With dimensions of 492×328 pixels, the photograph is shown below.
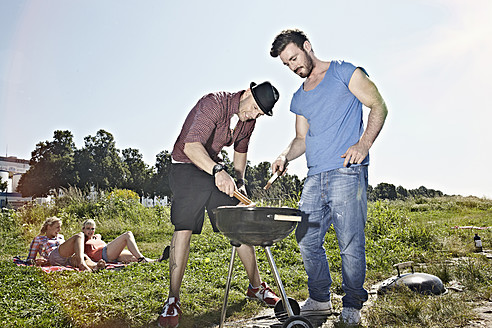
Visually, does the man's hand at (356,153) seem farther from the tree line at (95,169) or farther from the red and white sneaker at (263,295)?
the tree line at (95,169)

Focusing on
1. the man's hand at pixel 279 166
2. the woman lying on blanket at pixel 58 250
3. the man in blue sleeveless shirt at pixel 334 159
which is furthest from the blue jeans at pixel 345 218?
the woman lying on blanket at pixel 58 250

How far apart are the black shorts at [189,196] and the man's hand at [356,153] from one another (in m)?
1.00

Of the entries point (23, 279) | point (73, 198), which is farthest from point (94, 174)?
point (23, 279)

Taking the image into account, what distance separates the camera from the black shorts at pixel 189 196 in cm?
273

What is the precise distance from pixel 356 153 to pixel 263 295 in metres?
1.37

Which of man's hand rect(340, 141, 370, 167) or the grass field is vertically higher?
man's hand rect(340, 141, 370, 167)

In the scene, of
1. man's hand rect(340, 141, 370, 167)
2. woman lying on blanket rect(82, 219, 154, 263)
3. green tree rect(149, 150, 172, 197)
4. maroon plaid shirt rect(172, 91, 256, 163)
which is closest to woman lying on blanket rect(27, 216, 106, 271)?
woman lying on blanket rect(82, 219, 154, 263)

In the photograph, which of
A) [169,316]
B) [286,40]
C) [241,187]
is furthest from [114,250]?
[286,40]

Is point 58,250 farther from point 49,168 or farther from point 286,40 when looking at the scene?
point 49,168

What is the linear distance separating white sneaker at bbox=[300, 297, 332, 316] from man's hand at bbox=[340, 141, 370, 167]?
1.09 m

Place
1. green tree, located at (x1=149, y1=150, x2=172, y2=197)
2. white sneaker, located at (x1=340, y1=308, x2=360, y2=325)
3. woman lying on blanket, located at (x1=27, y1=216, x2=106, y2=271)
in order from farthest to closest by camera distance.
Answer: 1. green tree, located at (x1=149, y1=150, x2=172, y2=197)
2. woman lying on blanket, located at (x1=27, y1=216, x2=106, y2=271)
3. white sneaker, located at (x1=340, y1=308, x2=360, y2=325)

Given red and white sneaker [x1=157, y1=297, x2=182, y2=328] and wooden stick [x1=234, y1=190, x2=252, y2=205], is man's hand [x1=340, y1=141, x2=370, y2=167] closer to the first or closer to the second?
wooden stick [x1=234, y1=190, x2=252, y2=205]

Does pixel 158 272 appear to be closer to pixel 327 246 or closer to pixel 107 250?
pixel 107 250

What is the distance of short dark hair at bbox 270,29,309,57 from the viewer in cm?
266
